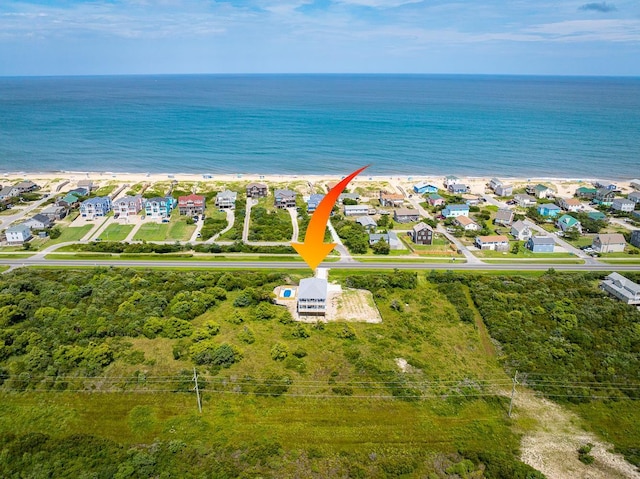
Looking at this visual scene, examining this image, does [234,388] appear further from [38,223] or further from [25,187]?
[25,187]

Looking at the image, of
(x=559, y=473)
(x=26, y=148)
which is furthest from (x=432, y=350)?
(x=26, y=148)

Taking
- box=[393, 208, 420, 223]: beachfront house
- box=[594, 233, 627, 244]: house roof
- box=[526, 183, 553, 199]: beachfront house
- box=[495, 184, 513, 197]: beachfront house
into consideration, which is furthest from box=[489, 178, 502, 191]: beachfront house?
box=[594, 233, 627, 244]: house roof

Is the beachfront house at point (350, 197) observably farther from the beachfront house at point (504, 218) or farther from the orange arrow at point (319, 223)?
the orange arrow at point (319, 223)

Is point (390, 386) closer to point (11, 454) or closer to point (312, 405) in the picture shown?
point (312, 405)

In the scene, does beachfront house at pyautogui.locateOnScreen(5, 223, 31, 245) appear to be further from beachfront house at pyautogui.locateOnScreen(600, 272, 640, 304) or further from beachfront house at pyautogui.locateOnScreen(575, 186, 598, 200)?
beachfront house at pyautogui.locateOnScreen(575, 186, 598, 200)

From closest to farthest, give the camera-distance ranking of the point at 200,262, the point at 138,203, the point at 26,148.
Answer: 1. the point at 200,262
2. the point at 138,203
3. the point at 26,148

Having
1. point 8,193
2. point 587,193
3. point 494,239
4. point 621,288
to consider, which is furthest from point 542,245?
point 8,193

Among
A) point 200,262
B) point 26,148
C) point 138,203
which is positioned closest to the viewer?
point 200,262

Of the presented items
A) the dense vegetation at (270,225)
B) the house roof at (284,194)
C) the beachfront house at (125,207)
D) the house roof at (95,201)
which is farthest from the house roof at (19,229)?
the house roof at (284,194)
